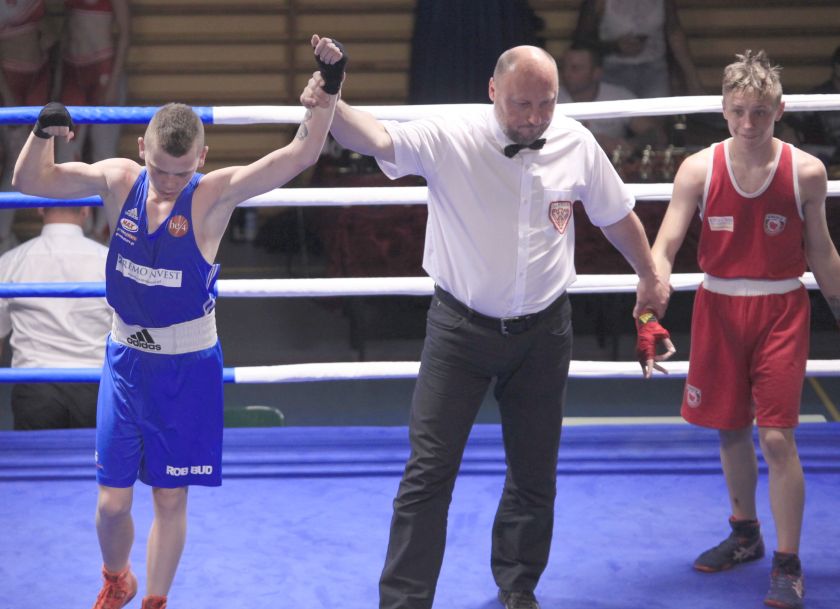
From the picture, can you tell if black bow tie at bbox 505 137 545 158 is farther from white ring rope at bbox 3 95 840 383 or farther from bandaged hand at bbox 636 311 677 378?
white ring rope at bbox 3 95 840 383

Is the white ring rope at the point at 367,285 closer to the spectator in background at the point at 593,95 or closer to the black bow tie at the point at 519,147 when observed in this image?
the black bow tie at the point at 519,147

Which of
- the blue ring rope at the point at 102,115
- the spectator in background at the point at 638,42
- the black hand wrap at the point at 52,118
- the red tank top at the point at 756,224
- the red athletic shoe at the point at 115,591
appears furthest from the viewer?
the spectator in background at the point at 638,42

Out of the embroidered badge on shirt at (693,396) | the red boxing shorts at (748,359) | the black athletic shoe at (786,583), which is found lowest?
the black athletic shoe at (786,583)

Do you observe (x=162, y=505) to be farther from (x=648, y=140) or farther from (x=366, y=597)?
(x=648, y=140)

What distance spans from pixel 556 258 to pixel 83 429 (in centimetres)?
169

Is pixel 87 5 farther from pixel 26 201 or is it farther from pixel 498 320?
pixel 498 320

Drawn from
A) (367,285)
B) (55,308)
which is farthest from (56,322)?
(367,285)

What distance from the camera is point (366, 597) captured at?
2.52 metres

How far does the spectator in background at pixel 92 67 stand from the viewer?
649cm

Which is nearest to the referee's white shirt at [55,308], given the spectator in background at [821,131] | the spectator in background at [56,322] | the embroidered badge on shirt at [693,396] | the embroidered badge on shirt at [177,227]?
the spectator in background at [56,322]

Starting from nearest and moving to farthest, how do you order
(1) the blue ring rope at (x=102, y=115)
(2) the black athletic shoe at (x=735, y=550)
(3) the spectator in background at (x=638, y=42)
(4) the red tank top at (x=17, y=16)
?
(2) the black athletic shoe at (x=735, y=550)
(1) the blue ring rope at (x=102, y=115)
(3) the spectator in background at (x=638, y=42)
(4) the red tank top at (x=17, y=16)

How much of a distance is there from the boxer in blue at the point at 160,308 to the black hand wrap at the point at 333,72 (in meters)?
0.10

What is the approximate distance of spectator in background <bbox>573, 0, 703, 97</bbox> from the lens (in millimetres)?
6016

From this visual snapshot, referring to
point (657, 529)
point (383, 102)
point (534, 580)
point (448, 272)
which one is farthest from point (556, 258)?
point (383, 102)
